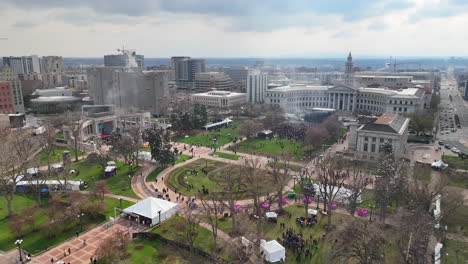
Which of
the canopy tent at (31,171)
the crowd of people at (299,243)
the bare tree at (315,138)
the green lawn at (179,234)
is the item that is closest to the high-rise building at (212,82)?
the bare tree at (315,138)

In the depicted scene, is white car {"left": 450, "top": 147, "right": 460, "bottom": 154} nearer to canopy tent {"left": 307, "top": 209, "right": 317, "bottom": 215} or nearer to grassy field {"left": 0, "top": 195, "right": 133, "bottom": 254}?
canopy tent {"left": 307, "top": 209, "right": 317, "bottom": 215}

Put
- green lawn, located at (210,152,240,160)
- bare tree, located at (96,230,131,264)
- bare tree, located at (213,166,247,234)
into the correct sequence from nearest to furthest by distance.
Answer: bare tree, located at (96,230,131,264), bare tree, located at (213,166,247,234), green lawn, located at (210,152,240,160)


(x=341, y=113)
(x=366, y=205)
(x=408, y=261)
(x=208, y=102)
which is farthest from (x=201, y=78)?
(x=408, y=261)

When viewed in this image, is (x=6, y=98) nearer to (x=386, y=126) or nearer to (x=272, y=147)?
(x=272, y=147)

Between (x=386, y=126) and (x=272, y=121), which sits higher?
(x=386, y=126)

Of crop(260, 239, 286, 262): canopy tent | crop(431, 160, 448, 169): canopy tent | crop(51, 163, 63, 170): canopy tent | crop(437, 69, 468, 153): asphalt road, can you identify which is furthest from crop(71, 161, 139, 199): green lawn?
crop(437, 69, 468, 153): asphalt road

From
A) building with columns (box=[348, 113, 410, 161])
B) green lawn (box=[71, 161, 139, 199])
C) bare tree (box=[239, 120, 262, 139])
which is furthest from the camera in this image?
bare tree (box=[239, 120, 262, 139])

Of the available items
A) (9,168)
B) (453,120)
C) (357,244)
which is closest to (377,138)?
(357,244)
